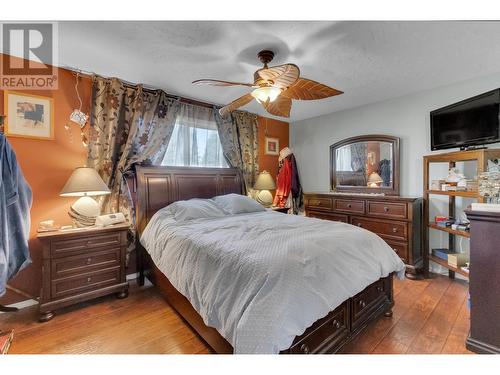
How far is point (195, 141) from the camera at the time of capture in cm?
338

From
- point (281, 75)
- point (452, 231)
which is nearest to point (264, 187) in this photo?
point (281, 75)

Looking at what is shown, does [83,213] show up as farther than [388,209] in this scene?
No

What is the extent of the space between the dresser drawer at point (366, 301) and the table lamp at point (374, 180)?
196cm

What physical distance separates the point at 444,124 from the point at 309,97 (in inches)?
71.7

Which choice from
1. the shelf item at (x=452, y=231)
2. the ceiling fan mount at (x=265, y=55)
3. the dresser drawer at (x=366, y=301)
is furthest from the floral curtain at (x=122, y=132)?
the shelf item at (x=452, y=231)

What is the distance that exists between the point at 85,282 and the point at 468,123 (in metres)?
4.17

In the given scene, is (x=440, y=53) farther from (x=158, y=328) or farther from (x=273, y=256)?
(x=158, y=328)

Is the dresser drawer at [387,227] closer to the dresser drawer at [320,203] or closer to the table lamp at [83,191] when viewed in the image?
the dresser drawer at [320,203]

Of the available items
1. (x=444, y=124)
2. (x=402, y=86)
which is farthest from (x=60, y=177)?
(x=444, y=124)

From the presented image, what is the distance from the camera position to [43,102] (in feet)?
7.48

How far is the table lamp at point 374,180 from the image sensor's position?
11.4ft

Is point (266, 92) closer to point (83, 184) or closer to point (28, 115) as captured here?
point (83, 184)

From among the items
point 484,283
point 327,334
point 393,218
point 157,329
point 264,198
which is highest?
point 264,198

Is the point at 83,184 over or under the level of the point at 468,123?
under
